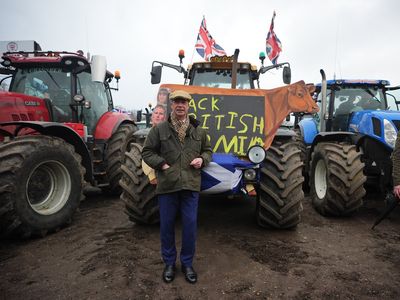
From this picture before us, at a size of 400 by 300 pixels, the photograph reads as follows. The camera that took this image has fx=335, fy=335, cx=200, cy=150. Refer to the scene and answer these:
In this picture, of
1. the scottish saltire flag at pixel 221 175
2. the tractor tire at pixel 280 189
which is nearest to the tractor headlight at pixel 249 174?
the scottish saltire flag at pixel 221 175

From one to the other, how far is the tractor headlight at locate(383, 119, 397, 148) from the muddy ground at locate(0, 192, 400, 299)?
3.69 feet

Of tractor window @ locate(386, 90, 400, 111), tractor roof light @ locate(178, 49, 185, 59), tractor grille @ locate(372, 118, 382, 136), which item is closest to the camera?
Result: tractor grille @ locate(372, 118, 382, 136)

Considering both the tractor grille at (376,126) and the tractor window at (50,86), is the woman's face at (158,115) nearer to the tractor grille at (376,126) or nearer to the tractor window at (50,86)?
the tractor window at (50,86)

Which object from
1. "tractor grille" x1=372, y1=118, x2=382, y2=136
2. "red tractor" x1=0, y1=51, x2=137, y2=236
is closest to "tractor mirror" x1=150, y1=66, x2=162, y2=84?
"red tractor" x1=0, y1=51, x2=137, y2=236

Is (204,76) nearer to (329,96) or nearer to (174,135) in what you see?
(329,96)

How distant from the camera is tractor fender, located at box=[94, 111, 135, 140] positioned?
5.87 metres

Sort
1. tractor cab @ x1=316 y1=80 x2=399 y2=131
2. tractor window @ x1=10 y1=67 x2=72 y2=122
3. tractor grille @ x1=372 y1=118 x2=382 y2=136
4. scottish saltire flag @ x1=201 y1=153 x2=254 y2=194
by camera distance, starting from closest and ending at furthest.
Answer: scottish saltire flag @ x1=201 y1=153 x2=254 y2=194
tractor grille @ x1=372 y1=118 x2=382 y2=136
tractor window @ x1=10 y1=67 x2=72 y2=122
tractor cab @ x1=316 y1=80 x2=399 y2=131

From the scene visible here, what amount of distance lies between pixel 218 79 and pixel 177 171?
3284 millimetres

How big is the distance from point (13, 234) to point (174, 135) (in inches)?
85.4

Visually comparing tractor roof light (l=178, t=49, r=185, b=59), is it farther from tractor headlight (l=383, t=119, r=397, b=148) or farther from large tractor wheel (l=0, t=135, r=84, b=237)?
tractor headlight (l=383, t=119, r=397, b=148)

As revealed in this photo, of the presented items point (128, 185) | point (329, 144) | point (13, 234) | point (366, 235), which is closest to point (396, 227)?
point (366, 235)

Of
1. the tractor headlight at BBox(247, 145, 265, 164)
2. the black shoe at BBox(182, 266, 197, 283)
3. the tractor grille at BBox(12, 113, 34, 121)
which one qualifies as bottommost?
the black shoe at BBox(182, 266, 197, 283)

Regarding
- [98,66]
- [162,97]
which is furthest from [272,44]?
[162,97]

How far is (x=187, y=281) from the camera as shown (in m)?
2.79
